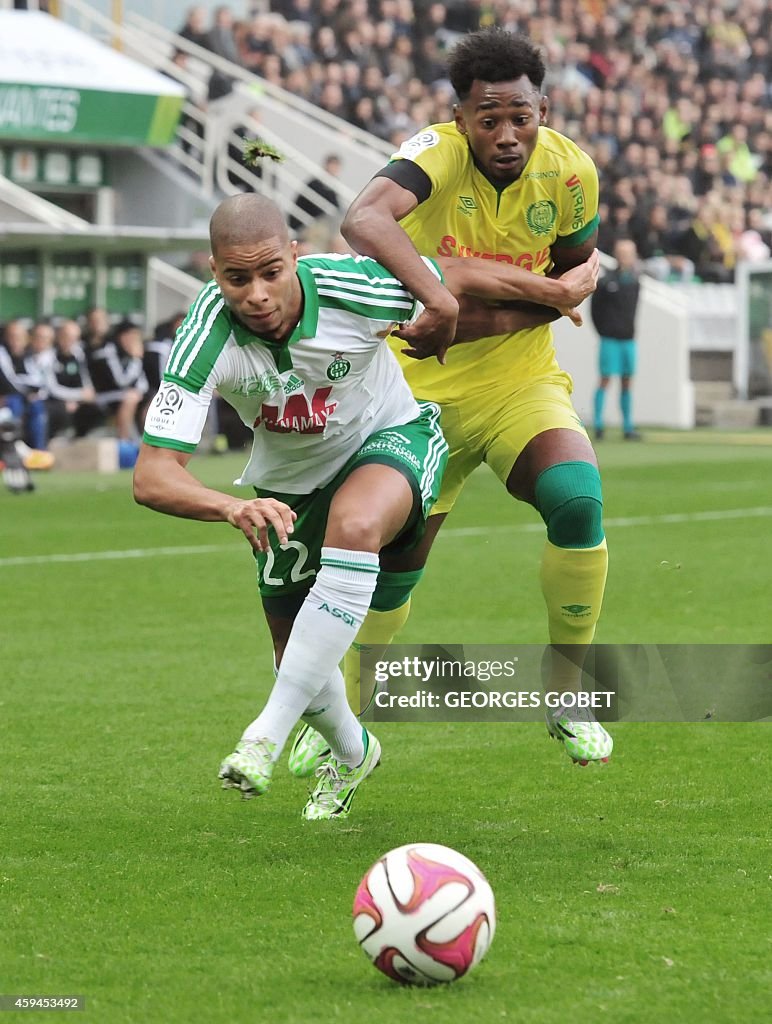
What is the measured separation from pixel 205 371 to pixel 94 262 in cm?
1936

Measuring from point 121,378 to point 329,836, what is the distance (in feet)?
51.0

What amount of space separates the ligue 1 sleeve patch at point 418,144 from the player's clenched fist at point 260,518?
6.28ft

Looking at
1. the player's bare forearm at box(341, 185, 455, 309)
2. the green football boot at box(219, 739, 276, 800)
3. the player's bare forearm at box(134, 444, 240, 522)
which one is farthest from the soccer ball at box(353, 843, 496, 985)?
the player's bare forearm at box(341, 185, 455, 309)

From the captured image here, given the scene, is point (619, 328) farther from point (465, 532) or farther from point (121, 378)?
point (465, 532)

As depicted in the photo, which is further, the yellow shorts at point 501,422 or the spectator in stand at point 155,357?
the spectator in stand at point 155,357

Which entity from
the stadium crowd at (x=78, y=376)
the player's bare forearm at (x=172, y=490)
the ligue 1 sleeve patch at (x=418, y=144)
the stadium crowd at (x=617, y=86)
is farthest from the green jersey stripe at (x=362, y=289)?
the stadium crowd at (x=617, y=86)

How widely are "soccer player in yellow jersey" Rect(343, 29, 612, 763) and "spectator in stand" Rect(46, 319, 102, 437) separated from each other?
13853 mm

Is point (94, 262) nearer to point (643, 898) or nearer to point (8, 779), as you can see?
point (8, 779)

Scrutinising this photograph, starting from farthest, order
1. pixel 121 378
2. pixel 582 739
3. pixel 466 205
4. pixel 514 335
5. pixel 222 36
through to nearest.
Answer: pixel 222 36
pixel 121 378
pixel 514 335
pixel 466 205
pixel 582 739

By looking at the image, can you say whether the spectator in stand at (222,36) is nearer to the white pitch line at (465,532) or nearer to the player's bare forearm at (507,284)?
the white pitch line at (465,532)

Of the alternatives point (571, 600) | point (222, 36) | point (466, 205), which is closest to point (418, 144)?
point (466, 205)

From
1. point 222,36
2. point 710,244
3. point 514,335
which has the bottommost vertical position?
point 710,244

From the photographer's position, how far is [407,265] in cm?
540

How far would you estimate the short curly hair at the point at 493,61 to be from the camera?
19.2 feet
